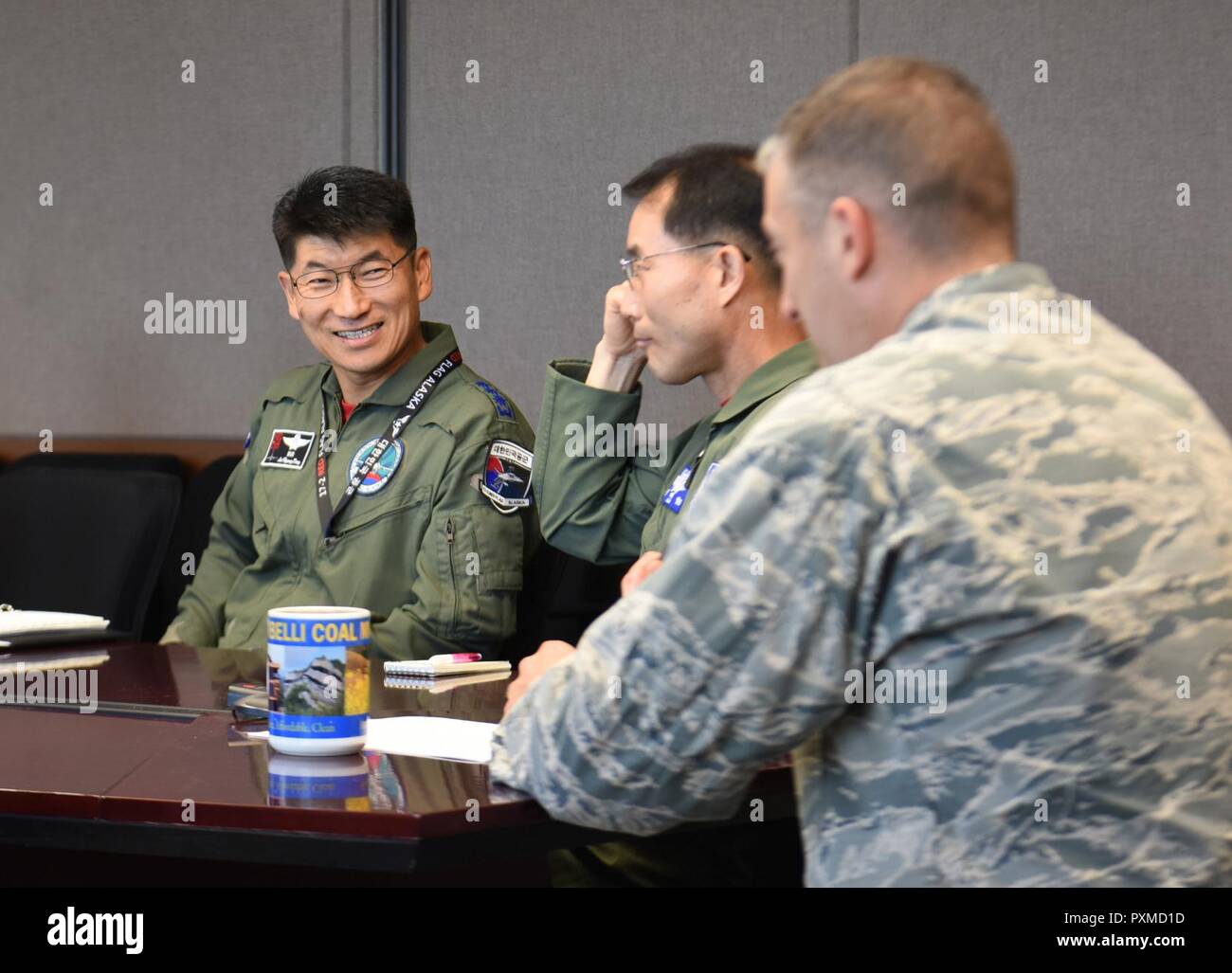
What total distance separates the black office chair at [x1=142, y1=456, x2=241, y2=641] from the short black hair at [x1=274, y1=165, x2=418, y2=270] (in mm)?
1000

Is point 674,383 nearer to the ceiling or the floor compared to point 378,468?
nearer to the ceiling

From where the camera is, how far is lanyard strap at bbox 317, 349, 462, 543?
2.73 metres

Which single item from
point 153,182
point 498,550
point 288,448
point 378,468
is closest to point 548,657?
point 498,550

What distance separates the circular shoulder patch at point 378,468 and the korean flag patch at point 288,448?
0.14 m

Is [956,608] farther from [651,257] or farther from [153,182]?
[153,182]

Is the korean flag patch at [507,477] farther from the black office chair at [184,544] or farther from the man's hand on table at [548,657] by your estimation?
the black office chair at [184,544]

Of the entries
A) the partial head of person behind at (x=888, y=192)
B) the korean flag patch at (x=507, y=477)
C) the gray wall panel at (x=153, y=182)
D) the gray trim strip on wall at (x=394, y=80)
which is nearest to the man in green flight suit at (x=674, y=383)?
the korean flag patch at (x=507, y=477)

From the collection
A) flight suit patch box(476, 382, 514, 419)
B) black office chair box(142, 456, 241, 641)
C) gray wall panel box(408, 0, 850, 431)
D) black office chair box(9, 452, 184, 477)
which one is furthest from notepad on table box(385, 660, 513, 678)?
black office chair box(9, 452, 184, 477)

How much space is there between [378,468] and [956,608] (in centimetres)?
181

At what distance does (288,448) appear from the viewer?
290 centimetres

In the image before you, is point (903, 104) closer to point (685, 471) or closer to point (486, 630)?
point (685, 471)

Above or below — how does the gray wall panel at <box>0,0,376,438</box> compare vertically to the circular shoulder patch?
above

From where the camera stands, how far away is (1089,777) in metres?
1.08

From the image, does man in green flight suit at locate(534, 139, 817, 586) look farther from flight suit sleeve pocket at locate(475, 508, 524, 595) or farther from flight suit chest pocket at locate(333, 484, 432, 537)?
flight suit chest pocket at locate(333, 484, 432, 537)
